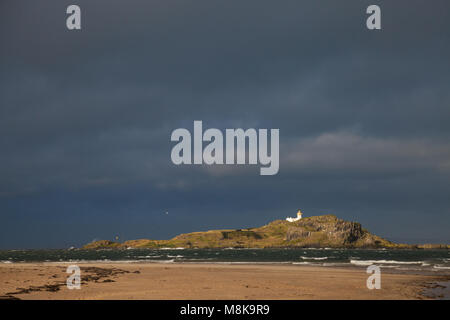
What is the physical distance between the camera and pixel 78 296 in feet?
79.6

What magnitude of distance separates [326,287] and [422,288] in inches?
337

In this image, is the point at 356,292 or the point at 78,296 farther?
the point at 356,292
